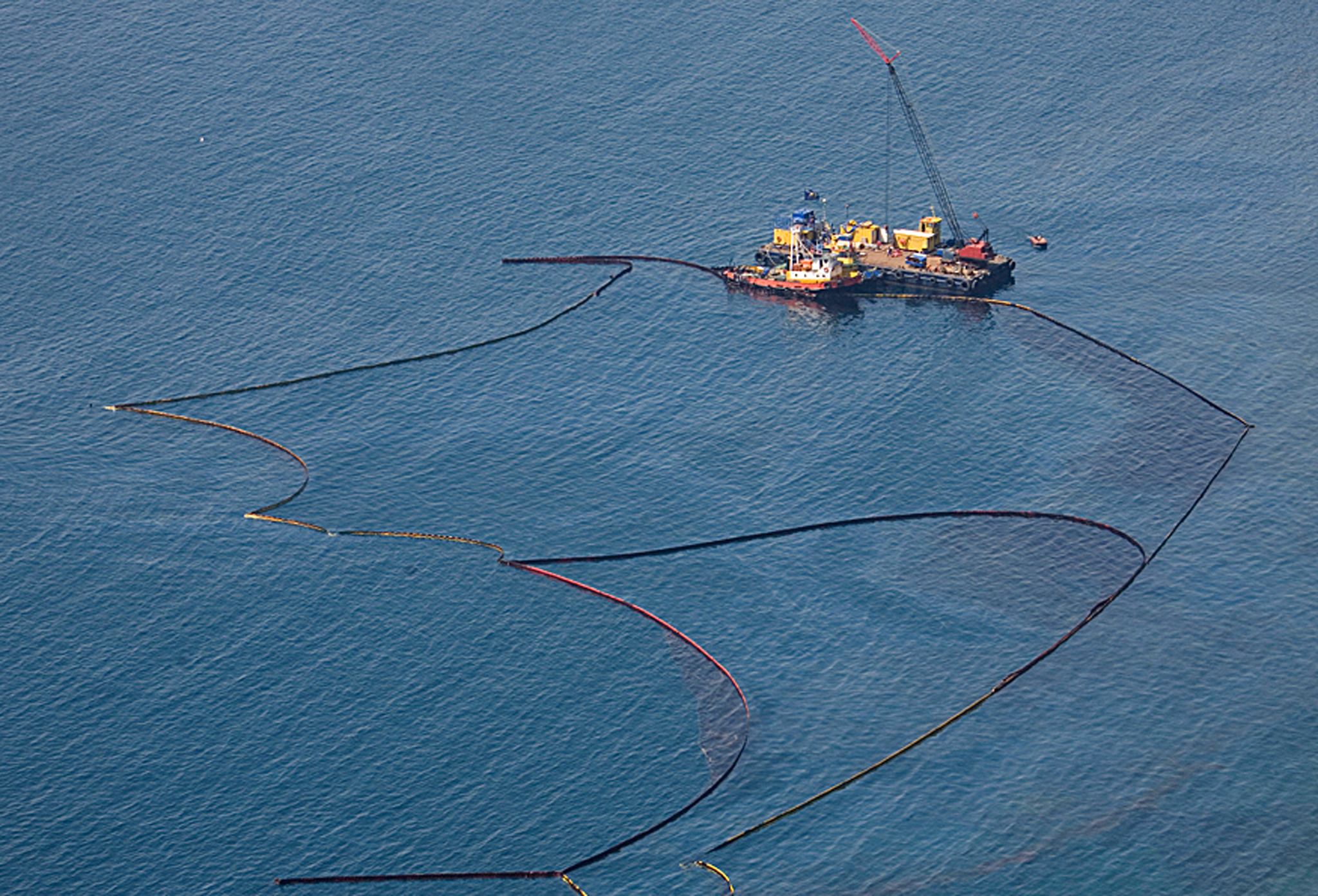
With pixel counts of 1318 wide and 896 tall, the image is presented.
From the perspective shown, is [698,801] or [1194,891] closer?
[1194,891]

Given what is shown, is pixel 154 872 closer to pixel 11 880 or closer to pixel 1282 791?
pixel 11 880

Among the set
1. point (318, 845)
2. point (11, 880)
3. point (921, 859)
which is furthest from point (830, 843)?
point (11, 880)

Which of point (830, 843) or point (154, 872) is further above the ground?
point (830, 843)

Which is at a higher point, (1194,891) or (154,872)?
(1194,891)

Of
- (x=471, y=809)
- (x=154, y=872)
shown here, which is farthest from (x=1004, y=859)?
(x=154, y=872)

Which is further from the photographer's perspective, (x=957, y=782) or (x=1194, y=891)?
(x=957, y=782)

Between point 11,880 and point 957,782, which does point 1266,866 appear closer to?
point 957,782

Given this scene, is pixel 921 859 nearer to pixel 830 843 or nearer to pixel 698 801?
pixel 830 843

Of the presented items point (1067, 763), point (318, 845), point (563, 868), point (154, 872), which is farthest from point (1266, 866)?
point (154, 872)
